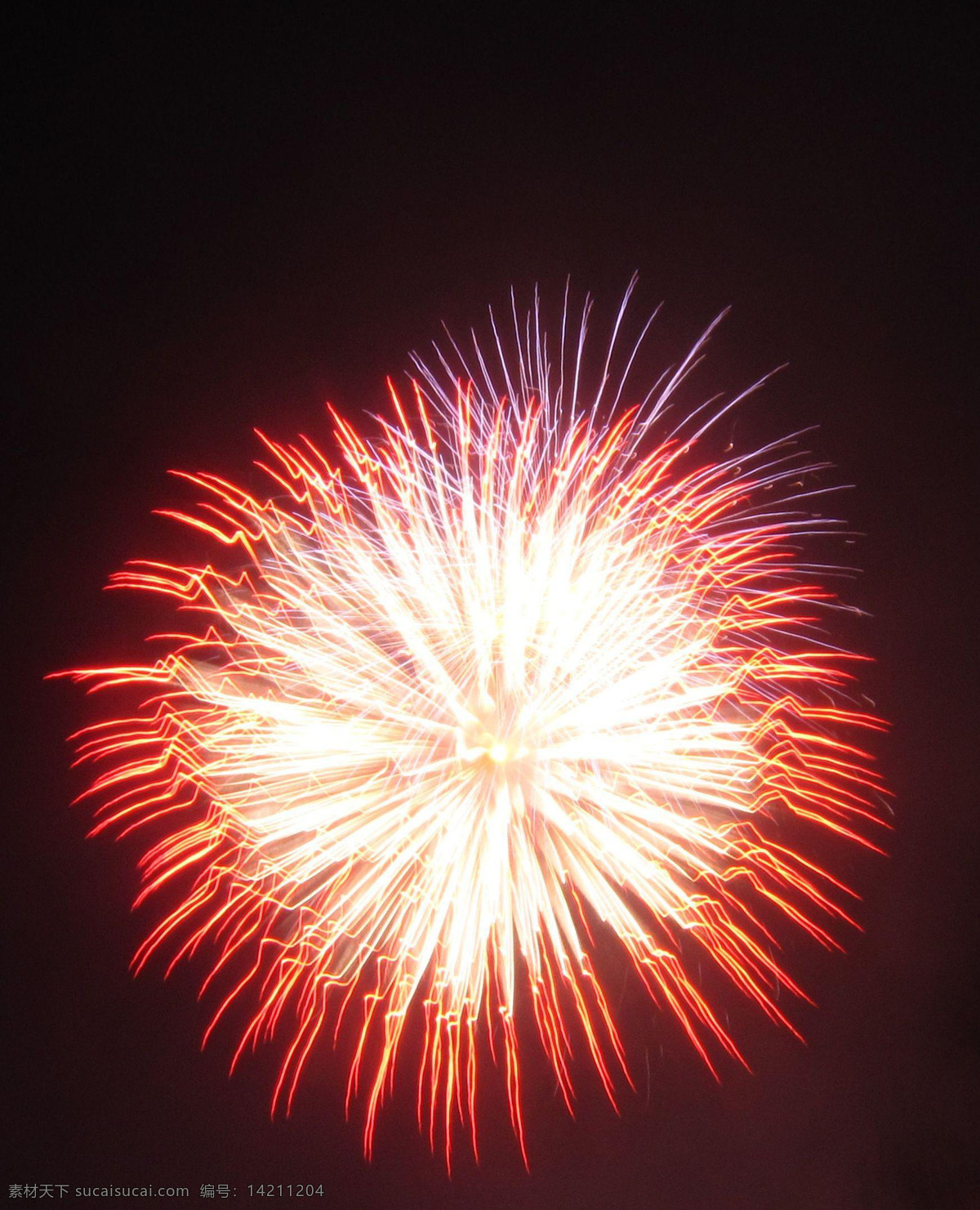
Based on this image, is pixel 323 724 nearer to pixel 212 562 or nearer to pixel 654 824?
pixel 212 562

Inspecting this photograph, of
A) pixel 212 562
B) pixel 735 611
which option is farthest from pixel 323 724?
pixel 735 611

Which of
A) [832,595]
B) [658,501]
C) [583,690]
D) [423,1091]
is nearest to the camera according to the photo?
[583,690]

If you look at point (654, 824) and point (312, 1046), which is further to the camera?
point (312, 1046)

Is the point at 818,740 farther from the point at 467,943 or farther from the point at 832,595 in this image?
the point at 467,943

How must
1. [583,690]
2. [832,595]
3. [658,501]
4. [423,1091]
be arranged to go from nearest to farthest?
[583,690]
[658,501]
[423,1091]
[832,595]

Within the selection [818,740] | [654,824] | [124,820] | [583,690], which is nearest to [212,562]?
[124,820]

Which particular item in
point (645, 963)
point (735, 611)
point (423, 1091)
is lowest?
point (423, 1091)

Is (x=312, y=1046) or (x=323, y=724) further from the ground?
(x=323, y=724)
